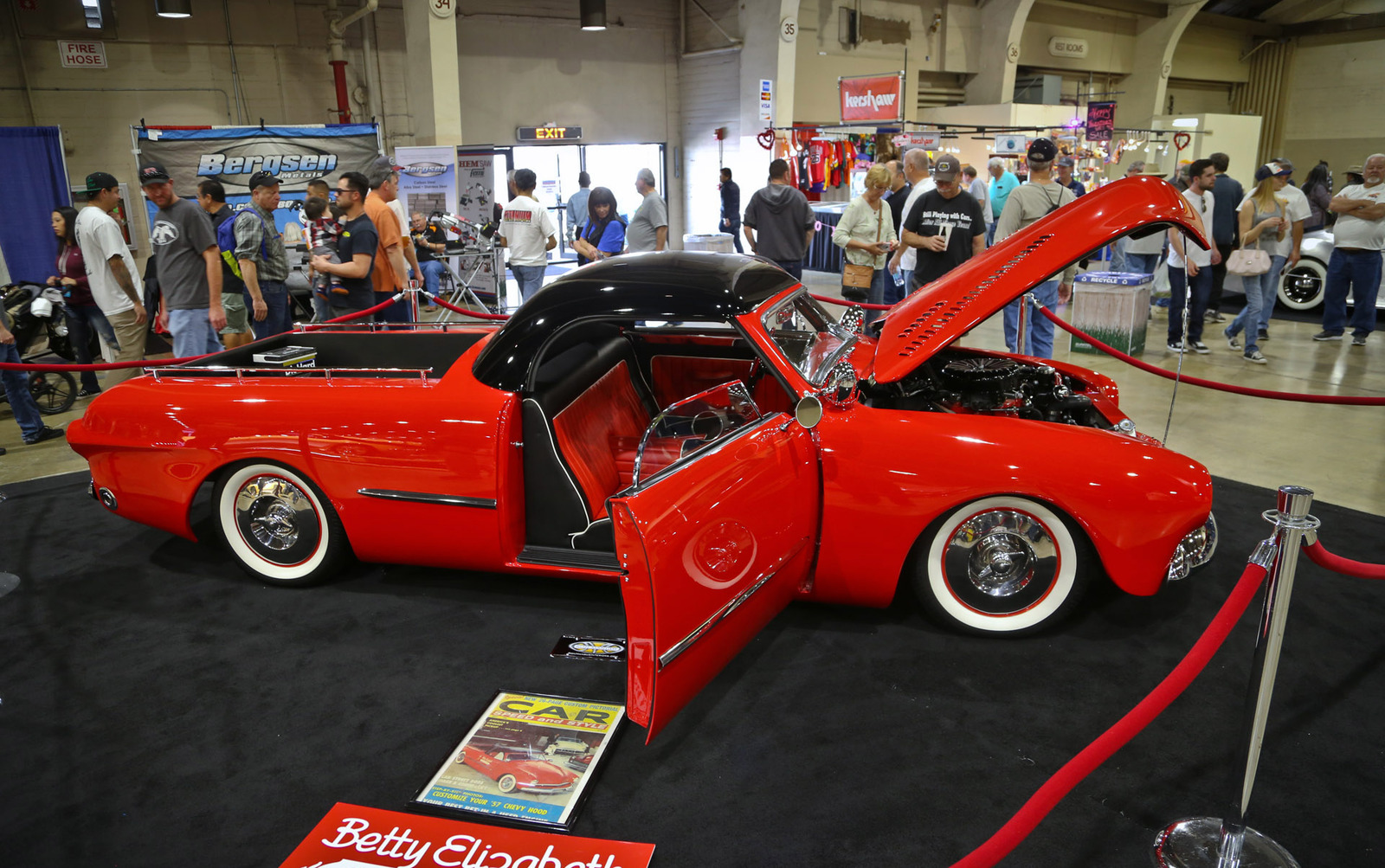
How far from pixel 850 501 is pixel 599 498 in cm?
105

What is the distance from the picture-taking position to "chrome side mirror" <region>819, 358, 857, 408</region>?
322 centimetres

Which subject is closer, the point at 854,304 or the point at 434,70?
the point at 854,304

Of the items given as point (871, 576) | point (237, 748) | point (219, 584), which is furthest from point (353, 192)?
point (871, 576)

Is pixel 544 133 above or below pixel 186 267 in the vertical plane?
above

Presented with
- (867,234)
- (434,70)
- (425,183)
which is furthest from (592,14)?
(867,234)

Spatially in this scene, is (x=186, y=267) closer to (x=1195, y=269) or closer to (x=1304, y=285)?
(x=1195, y=269)

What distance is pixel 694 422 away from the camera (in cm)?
340

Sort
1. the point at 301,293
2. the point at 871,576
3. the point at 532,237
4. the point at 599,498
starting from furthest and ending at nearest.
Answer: the point at 301,293 < the point at 532,237 < the point at 599,498 < the point at 871,576

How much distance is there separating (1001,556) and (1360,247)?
7.12 m

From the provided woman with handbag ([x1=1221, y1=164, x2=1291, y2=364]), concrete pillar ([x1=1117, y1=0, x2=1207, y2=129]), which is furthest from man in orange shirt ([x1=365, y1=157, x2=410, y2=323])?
A: concrete pillar ([x1=1117, y1=0, x2=1207, y2=129])

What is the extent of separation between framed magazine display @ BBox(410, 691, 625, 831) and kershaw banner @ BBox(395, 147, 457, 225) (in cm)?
896

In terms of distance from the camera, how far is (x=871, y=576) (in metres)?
3.35

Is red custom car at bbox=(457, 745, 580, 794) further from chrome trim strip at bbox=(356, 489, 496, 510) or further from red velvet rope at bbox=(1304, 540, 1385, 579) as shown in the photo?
red velvet rope at bbox=(1304, 540, 1385, 579)

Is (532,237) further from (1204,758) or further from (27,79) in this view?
(27,79)
